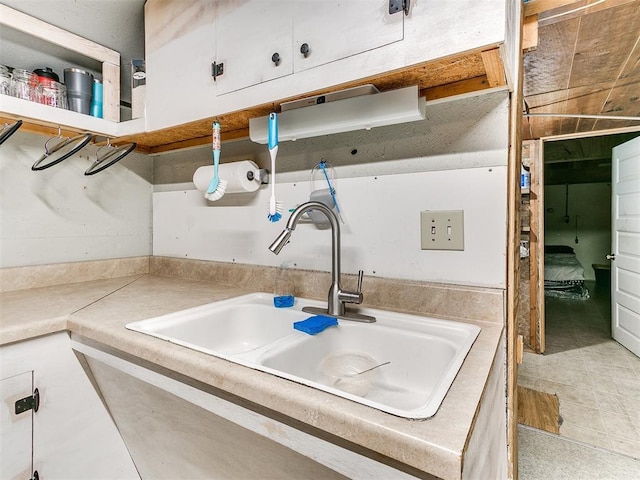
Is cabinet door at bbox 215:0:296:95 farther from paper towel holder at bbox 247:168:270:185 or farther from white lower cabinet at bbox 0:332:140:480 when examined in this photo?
white lower cabinet at bbox 0:332:140:480

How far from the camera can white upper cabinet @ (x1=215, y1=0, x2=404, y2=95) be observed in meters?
0.79

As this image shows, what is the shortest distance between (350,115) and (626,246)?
323 centimetres

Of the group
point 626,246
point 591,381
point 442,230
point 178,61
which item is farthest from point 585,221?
point 178,61

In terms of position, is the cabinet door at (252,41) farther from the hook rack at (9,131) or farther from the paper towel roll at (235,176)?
the hook rack at (9,131)

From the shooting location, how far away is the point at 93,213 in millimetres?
1580

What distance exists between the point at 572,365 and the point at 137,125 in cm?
336

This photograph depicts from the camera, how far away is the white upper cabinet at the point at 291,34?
79 centimetres

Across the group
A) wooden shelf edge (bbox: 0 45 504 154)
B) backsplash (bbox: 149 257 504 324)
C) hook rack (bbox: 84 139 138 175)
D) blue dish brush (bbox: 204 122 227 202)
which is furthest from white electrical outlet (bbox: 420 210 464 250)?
hook rack (bbox: 84 139 138 175)

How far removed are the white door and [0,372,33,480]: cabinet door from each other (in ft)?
12.5

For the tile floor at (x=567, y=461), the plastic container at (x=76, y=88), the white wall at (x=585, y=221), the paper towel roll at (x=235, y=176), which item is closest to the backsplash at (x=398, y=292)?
the paper towel roll at (x=235, y=176)

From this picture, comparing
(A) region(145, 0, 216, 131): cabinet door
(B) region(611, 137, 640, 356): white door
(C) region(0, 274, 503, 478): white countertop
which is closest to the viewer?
(C) region(0, 274, 503, 478): white countertop

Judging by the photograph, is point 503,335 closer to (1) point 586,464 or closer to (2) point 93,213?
(1) point 586,464

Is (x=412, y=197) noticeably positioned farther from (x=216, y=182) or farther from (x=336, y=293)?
(x=216, y=182)

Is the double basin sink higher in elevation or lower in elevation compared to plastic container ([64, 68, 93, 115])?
lower
